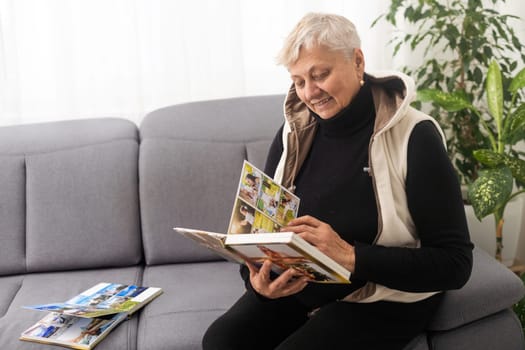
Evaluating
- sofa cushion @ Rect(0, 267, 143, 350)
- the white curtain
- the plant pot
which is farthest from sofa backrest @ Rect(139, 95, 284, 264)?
the plant pot

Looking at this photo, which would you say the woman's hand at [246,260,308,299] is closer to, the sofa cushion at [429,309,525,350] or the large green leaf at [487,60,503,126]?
the sofa cushion at [429,309,525,350]

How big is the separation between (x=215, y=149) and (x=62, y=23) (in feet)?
2.74

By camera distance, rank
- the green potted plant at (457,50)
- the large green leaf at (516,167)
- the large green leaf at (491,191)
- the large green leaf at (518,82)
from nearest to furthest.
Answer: the large green leaf at (491,191) < the large green leaf at (516,167) < the large green leaf at (518,82) < the green potted plant at (457,50)

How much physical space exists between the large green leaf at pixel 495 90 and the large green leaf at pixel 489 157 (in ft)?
0.72

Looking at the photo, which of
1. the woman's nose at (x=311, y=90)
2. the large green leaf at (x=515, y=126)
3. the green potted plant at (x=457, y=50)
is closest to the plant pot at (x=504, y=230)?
the green potted plant at (x=457, y=50)

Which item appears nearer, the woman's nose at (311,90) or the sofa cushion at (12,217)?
the woman's nose at (311,90)

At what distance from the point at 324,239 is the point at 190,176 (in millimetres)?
961

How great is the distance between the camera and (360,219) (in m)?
1.51

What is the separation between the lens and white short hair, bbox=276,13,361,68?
1451 mm

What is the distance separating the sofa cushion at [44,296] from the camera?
1.67 metres

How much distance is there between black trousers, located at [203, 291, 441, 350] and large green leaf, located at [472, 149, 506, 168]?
68cm

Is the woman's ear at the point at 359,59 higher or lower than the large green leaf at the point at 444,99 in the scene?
higher

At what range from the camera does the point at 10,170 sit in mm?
2219

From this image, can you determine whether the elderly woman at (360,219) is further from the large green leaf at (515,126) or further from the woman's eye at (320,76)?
the large green leaf at (515,126)
